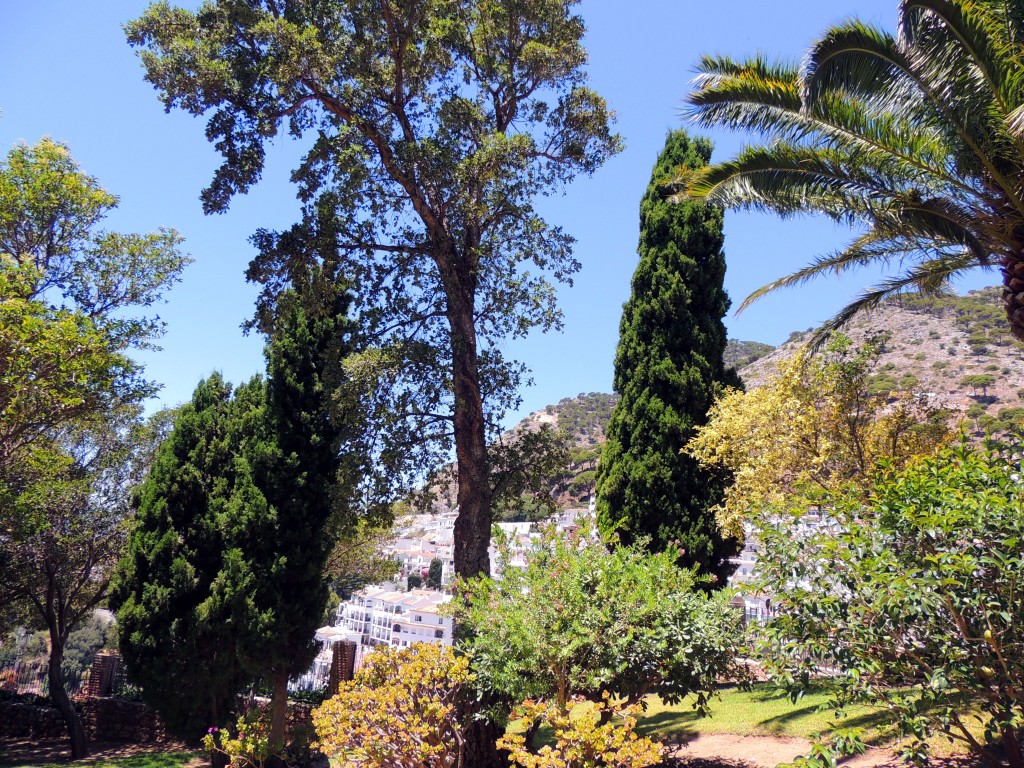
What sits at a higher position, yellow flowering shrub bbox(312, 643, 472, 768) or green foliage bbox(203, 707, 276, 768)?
yellow flowering shrub bbox(312, 643, 472, 768)

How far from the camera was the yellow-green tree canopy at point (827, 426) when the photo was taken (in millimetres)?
10094

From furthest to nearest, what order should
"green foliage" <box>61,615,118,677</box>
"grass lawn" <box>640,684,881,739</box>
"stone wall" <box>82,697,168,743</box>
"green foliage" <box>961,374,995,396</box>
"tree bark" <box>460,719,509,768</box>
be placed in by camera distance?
"green foliage" <box>61,615,118,677</box> → "green foliage" <box>961,374,995,396</box> → "stone wall" <box>82,697,168,743</box> → "grass lawn" <box>640,684,881,739</box> → "tree bark" <box>460,719,509,768</box>

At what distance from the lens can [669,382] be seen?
14.7m

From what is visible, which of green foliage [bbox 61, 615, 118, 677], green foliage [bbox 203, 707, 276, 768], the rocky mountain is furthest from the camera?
green foliage [bbox 61, 615, 118, 677]

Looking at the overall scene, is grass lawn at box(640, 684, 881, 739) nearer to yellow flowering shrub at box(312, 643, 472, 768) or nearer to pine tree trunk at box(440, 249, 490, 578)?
yellow flowering shrub at box(312, 643, 472, 768)

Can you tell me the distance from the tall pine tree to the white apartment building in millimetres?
22795

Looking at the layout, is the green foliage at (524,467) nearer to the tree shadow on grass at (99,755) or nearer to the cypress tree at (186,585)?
the cypress tree at (186,585)

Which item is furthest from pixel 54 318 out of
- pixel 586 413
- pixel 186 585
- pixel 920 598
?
pixel 586 413

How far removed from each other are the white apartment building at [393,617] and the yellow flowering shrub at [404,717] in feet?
93.6

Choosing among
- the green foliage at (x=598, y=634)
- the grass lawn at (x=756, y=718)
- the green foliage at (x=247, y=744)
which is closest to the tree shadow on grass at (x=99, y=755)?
the green foliage at (x=247, y=744)

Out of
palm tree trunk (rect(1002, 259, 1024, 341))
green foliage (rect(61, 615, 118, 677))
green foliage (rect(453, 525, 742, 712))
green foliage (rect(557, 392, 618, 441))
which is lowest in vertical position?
green foliage (rect(61, 615, 118, 677))

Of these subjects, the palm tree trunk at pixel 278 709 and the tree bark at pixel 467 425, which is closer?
the tree bark at pixel 467 425

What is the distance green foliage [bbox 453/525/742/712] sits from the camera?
6.24 m

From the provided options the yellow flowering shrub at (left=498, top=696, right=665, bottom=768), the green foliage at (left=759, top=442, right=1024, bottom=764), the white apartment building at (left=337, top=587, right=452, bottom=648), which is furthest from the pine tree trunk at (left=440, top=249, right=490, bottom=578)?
the white apartment building at (left=337, top=587, right=452, bottom=648)
